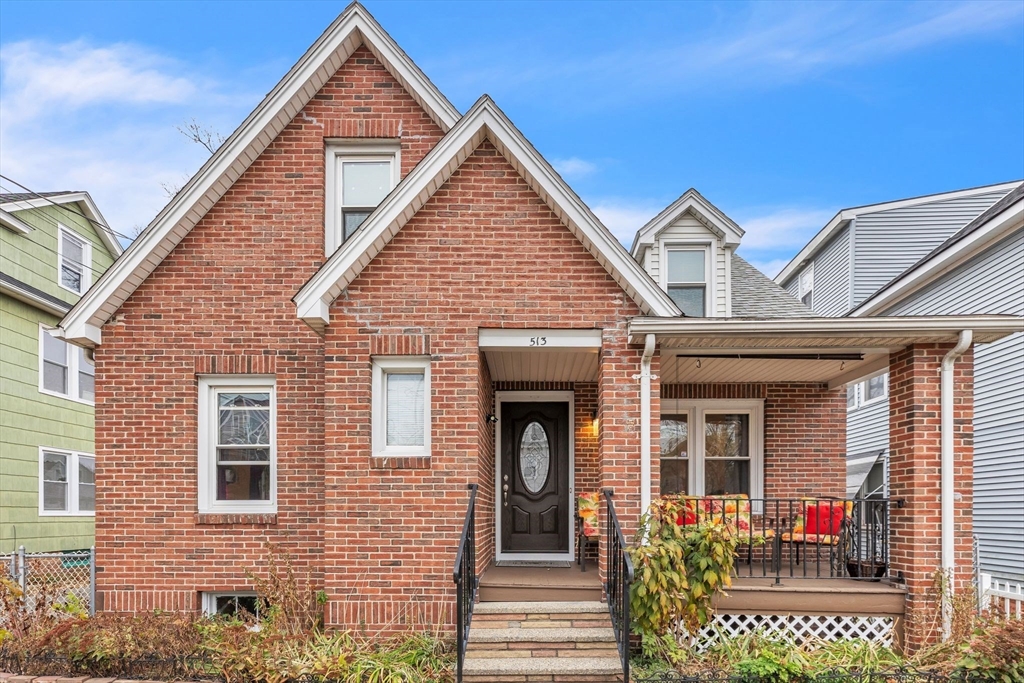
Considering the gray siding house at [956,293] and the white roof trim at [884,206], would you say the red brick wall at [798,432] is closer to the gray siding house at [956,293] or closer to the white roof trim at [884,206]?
the gray siding house at [956,293]

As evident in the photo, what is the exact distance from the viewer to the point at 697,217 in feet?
35.1

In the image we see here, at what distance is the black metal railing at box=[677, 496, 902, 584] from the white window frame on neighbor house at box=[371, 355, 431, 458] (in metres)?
2.74

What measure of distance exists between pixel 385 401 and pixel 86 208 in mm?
12144

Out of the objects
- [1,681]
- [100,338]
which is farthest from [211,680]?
[100,338]

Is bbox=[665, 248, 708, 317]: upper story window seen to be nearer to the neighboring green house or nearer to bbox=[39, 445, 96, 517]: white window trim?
the neighboring green house

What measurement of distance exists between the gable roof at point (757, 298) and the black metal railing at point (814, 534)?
8.45 feet

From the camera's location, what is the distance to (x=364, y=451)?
26.2ft

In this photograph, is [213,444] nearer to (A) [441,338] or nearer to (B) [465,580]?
(A) [441,338]

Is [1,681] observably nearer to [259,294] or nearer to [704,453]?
[259,294]

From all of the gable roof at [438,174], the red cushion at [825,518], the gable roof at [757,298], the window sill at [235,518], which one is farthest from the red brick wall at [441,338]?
the gable roof at [757,298]

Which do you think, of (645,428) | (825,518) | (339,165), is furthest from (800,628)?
(339,165)

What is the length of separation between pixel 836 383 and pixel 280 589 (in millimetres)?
7504

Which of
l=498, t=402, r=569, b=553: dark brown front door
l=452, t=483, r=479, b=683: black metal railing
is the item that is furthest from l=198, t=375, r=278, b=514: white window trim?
l=498, t=402, r=569, b=553: dark brown front door

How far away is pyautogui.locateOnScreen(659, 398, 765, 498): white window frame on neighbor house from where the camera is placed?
10.9m
